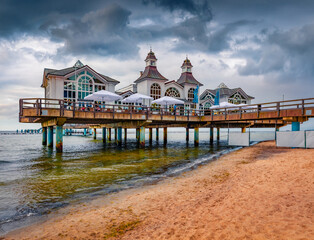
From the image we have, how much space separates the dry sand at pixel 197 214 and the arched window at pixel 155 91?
3083 centimetres

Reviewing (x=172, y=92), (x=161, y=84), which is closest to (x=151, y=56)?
(x=161, y=84)

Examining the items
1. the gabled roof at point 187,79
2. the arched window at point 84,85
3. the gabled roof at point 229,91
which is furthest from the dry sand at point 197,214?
the gabled roof at point 229,91

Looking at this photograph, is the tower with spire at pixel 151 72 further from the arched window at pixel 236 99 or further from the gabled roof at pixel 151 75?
the arched window at pixel 236 99

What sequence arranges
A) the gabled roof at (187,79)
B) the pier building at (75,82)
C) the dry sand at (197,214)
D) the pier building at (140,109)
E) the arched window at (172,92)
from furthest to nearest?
the gabled roof at (187,79), the arched window at (172,92), the pier building at (75,82), the pier building at (140,109), the dry sand at (197,214)

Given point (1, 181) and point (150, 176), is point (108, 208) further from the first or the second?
point (1, 181)

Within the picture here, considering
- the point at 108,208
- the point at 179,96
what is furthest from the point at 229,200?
the point at 179,96

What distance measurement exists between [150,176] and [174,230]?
6396mm

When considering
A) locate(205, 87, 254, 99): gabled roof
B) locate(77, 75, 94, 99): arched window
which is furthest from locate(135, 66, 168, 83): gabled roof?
locate(205, 87, 254, 99): gabled roof

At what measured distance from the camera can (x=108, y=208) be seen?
21.0ft

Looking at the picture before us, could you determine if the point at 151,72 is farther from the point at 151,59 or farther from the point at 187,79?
the point at 187,79

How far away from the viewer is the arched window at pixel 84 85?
97.9ft

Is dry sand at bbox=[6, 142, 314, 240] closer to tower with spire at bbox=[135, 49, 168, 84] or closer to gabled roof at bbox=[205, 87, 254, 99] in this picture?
tower with spire at bbox=[135, 49, 168, 84]

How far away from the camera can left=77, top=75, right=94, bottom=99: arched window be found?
29.8 metres

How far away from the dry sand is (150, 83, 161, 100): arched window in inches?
1214
